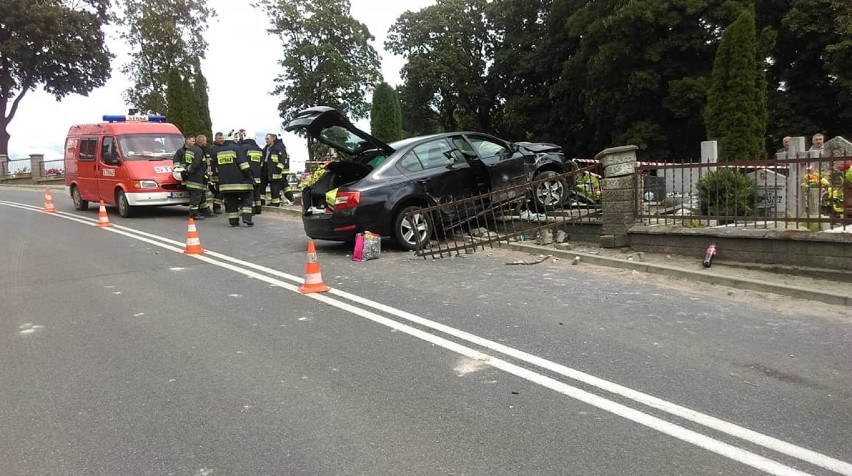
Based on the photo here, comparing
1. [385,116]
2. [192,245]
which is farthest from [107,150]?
[385,116]

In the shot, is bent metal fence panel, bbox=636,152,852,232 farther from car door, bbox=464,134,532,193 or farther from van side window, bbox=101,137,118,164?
van side window, bbox=101,137,118,164

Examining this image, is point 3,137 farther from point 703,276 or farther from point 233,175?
point 703,276

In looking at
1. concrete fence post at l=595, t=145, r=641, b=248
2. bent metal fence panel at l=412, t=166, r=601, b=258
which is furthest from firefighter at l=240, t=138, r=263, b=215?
concrete fence post at l=595, t=145, r=641, b=248

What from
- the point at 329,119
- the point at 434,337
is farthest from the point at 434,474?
the point at 329,119

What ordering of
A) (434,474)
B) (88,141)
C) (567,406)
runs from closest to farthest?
(434,474), (567,406), (88,141)

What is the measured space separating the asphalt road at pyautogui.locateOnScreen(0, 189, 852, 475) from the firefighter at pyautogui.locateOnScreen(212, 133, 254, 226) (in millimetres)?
5176

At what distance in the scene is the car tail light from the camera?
8.60 metres

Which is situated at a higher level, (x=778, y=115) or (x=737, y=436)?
(x=778, y=115)

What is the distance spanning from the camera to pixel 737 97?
663 inches

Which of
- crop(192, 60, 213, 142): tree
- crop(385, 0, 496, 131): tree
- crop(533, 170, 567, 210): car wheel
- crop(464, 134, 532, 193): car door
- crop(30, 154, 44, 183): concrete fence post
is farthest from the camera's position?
crop(385, 0, 496, 131): tree

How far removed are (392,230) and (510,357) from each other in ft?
15.9

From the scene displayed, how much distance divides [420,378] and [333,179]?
606 cm

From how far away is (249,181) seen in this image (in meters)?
12.3

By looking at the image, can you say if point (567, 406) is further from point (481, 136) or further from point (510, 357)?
point (481, 136)
